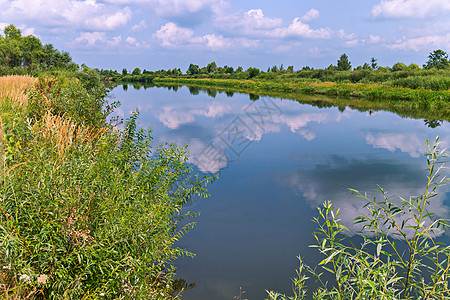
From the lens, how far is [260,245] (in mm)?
5684

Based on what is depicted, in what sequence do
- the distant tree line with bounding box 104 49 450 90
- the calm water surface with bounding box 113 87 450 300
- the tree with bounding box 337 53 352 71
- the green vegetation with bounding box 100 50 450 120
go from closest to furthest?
the calm water surface with bounding box 113 87 450 300 → the green vegetation with bounding box 100 50 450 120 → the distant tree line with bounding box 104 49 450 90 → the tree with bounding box 337 53 352 71

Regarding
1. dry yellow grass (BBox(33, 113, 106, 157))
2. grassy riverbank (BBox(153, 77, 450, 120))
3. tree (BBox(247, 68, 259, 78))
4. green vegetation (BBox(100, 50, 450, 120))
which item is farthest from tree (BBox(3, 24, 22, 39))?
dry yellow grass (BBox(33, 113, 106, 157))

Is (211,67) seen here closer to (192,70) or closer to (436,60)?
(192,70)

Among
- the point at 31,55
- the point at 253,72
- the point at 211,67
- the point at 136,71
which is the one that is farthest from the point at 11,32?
the point at 136,71

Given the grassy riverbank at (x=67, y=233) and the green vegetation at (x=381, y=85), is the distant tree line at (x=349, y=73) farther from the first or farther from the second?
the grassy riverbank at (x=67, y=233)

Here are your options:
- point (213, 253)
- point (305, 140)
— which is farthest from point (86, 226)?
Answer: point (305, 140)

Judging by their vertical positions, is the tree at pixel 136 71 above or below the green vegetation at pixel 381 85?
above

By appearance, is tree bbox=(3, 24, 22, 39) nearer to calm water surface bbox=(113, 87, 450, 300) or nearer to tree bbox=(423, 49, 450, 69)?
calm water surface bbox=(113, 87, 450, 300)

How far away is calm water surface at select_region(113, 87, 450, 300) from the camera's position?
16.6 ft

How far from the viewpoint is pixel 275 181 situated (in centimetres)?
905

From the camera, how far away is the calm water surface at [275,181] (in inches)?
199

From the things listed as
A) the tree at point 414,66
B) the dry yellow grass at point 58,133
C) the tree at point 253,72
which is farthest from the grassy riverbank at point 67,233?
the tree at point 253,72

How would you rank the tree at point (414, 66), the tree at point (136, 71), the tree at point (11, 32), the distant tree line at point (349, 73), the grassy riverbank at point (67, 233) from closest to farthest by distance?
the grassy riverbank at point (67, 233) → the distant tree line at point (349, 73) → the tree at point (11, 32) → the tree at point (414, 66) → the tree at point (136, 71)

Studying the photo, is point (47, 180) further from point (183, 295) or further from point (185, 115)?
point (185, 115)
